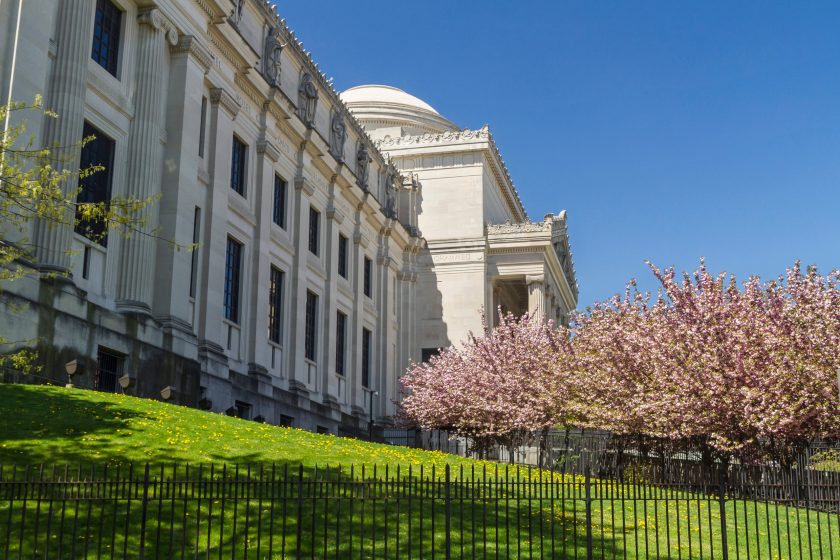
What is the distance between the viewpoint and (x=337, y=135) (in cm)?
4997

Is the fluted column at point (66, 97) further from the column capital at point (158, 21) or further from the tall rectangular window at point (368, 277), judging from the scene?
the tall rectangular window at point (368, 277)

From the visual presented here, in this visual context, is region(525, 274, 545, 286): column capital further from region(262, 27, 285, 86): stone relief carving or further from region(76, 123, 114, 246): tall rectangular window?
region(76, 123, 114, 246): tall rectangular window

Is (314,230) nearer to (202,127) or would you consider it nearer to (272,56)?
(272,56)

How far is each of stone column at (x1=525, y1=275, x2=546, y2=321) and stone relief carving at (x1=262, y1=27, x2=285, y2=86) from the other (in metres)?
24.3

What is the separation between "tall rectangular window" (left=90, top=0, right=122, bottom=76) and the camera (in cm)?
2930

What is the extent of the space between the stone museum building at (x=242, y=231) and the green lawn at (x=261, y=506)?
3.67 meters

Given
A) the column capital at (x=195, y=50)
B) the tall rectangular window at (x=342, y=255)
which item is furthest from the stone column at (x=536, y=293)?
the column capital at (x=195, y=50)

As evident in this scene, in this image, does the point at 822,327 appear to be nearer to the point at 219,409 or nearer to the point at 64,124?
the point at 219,409

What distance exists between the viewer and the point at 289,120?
140 ft

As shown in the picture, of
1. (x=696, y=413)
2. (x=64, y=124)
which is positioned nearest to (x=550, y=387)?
(x=696, y=413)

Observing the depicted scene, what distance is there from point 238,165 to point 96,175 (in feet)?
36.2

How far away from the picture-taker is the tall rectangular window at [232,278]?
37.5m

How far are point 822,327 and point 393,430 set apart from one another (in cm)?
2786

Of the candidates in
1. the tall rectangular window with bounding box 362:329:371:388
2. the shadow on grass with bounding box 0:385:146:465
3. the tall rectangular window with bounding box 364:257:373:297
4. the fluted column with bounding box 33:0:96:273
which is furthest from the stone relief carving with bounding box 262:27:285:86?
the shadow on grass with bounding box 0:385:146:465
